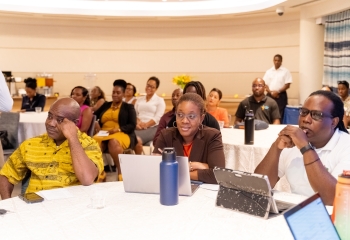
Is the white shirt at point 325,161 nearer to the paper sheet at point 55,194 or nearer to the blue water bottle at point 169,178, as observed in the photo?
the blue water bottle at point 169,178

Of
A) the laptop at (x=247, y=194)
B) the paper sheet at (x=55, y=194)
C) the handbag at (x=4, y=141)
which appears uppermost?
the laptop at (x=247, y=194)

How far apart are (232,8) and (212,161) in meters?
6.99

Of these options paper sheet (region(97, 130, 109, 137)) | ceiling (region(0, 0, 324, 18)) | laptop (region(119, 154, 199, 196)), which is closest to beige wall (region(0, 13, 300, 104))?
ceiling (region(0, 0, 324, 18))

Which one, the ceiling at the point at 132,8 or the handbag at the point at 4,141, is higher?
the ceiling at the point at 132,8

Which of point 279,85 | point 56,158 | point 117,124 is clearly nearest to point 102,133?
point 117,124

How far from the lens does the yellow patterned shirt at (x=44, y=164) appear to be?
262cm

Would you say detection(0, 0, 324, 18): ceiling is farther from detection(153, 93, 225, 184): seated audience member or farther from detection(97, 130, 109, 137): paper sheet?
detection(153, 93, 225, 184): seated audience member

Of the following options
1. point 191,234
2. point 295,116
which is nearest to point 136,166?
point 191,234

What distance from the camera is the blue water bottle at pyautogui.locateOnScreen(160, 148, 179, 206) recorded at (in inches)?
80.7

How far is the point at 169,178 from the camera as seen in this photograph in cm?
207

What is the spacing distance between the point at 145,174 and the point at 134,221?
369 millimetres

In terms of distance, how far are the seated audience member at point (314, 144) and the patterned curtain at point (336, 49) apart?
17.8 ft

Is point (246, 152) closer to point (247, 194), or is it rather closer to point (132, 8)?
point (247, 194)

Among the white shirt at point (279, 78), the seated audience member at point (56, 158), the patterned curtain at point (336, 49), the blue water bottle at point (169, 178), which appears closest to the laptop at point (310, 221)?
the blue water bottle at point (169, 178)
